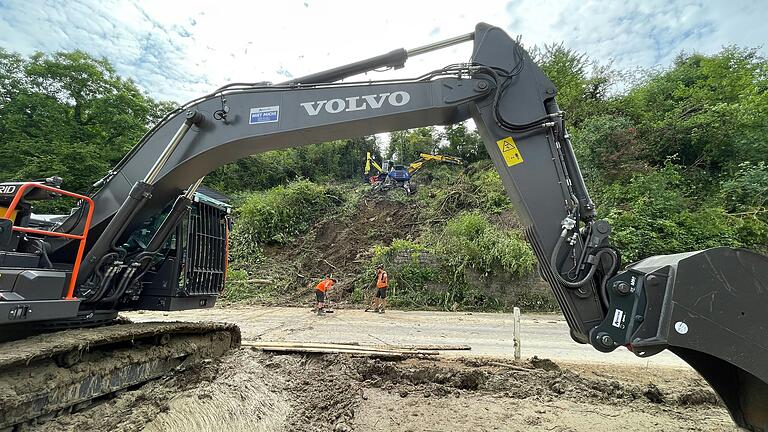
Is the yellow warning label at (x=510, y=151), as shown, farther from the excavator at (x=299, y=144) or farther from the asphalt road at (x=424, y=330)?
the asphalt road at (x=424, y=330)

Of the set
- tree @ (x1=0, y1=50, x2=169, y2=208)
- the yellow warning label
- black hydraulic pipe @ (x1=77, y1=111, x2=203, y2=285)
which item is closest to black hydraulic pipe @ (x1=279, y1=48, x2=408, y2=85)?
black hydraulic pipe @ (x1=77, y1=111, x2=203, y2=285)

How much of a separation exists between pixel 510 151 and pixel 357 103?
55.9 inches

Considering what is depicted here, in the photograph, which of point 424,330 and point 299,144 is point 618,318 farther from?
point 424,330

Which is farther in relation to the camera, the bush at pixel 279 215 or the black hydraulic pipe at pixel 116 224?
the bush at pixel 279 215

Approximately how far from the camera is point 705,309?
2.36m

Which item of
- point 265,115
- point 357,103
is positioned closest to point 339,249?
point 265,115

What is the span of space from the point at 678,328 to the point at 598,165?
14.5 m

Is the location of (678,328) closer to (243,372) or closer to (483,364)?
(483,364)

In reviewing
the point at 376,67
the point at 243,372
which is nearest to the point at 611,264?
the point at 376,67

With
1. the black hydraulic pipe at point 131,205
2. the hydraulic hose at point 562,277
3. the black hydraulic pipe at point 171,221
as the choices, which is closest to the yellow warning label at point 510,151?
the hydraulic hose at point 562,277

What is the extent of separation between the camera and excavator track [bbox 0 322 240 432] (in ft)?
9.04

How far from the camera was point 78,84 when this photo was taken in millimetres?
22859

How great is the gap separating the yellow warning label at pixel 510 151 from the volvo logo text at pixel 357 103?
92cm

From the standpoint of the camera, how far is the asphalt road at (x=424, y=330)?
6.43 metres
